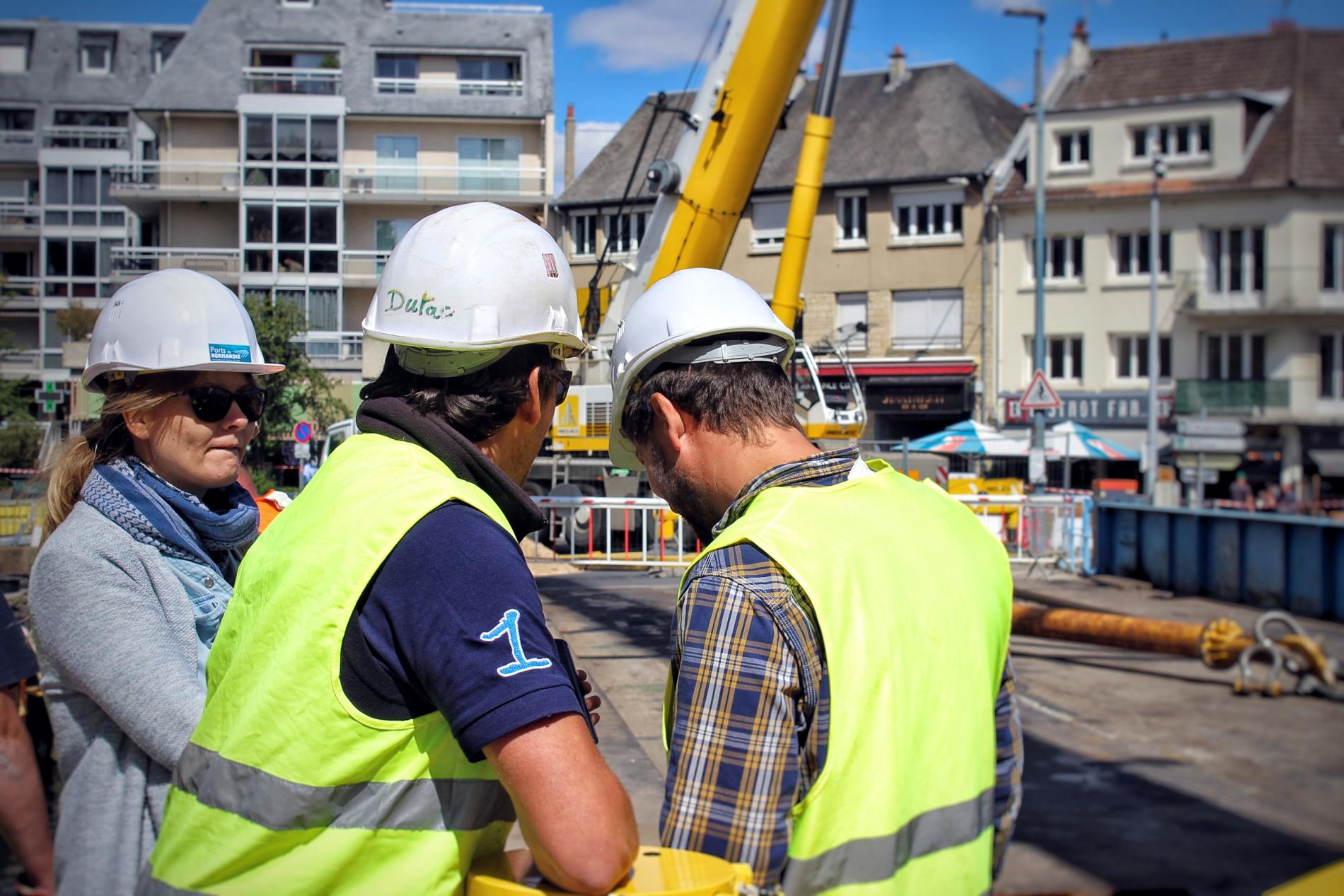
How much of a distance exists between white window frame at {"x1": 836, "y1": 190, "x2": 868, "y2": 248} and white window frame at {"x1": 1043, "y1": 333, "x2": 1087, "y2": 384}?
249 inches

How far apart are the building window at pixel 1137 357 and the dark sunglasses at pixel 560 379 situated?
34556 millimetres

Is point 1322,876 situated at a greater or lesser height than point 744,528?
lesser

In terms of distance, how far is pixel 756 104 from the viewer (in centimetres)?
1093

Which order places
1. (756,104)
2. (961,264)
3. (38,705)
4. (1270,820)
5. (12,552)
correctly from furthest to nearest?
1. (961,264)
2. (756,104)
3. (12,552)
4. (1270,820)
5. (38,705)

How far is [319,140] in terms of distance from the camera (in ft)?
104

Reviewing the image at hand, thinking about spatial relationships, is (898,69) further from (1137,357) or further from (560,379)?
(560,379)

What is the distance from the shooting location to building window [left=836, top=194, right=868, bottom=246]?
119 ft

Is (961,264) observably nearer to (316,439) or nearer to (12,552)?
(316,439)

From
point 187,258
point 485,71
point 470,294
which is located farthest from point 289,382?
point 470,294

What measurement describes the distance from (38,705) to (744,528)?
118 inches

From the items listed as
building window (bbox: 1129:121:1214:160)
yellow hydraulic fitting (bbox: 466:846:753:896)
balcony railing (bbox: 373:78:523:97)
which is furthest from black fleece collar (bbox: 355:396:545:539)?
balcony railing (bbox: 373:78:523:97)

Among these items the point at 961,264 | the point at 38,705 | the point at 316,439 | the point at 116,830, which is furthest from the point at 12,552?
the point at 961,264

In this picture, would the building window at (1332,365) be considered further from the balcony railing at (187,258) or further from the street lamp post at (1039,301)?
the balcony railing at (187,258)

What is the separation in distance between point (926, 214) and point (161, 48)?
93.8 feet
